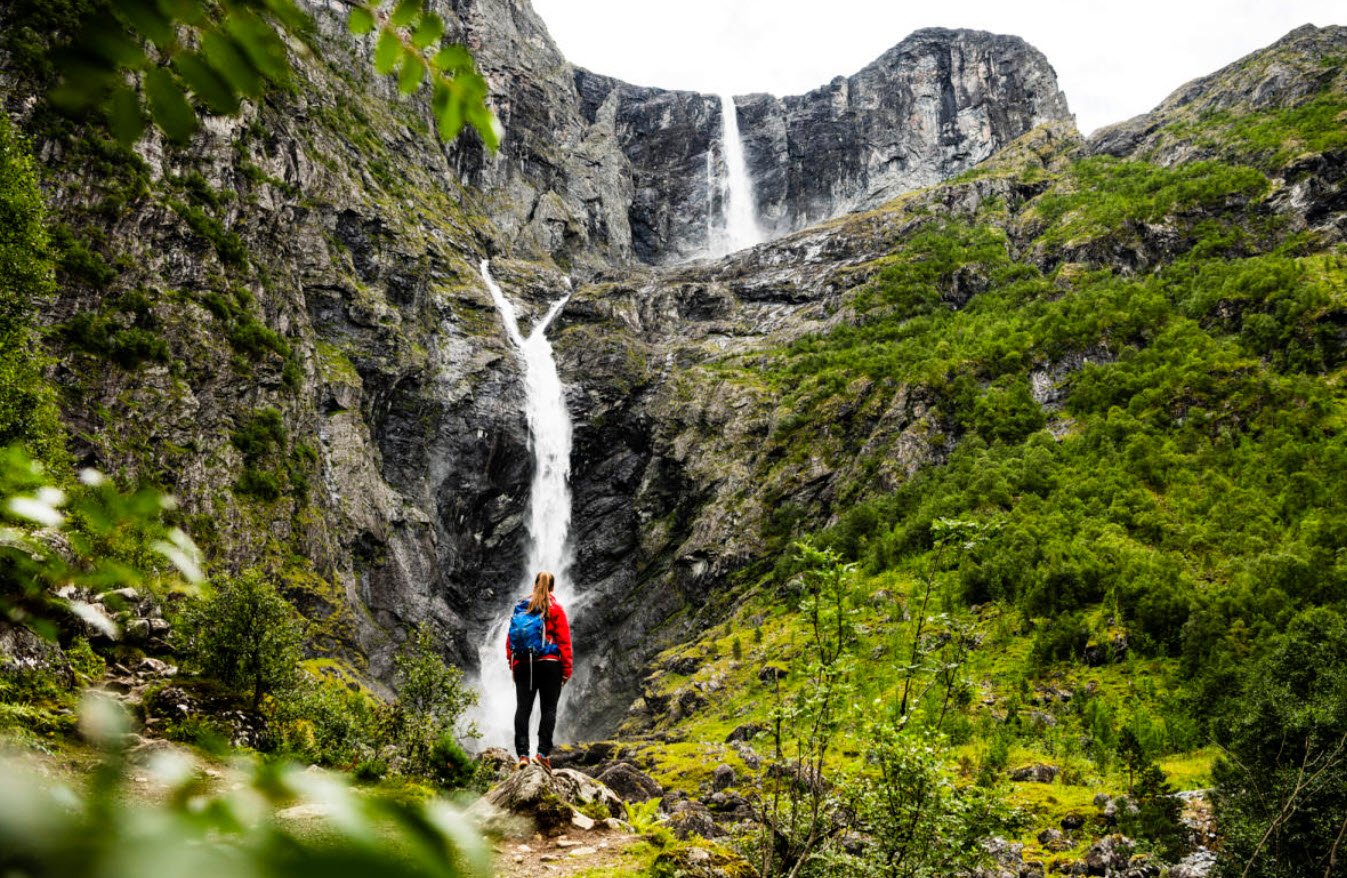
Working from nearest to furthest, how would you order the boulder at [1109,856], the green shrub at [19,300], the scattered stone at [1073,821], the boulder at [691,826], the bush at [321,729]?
the boulder at [691,826] → the bush at [321,729] → the boulder at [1109,856] → the green shrub at [19,300] → the scattered stone at [1073,821]

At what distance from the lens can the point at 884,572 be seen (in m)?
36.0

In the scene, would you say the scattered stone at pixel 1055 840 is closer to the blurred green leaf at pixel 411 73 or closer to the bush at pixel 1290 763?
the bush at pixel 1290 763

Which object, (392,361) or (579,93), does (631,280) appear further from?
(579,93)

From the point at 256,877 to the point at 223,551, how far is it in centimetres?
3436

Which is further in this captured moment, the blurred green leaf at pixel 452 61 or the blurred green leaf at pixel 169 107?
the blurred green leaf at pixel 452 61

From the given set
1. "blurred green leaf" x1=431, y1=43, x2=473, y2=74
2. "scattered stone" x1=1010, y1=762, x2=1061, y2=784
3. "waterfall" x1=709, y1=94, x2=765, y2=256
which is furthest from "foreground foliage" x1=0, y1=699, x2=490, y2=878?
"waterfall" x1=709, y1=94, x2=765, y2=256

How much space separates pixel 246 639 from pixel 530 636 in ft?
32.2

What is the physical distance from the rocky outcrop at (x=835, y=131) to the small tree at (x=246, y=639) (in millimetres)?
85586

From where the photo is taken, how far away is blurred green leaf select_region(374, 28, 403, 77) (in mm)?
1346

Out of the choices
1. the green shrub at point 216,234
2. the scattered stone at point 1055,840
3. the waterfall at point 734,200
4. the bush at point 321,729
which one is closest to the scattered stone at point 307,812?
the bush at point 321,729

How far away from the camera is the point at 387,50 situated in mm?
1367

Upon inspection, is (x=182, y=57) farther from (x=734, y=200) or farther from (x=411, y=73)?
(x=734, y=200)

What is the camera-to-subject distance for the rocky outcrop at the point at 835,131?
3841 inches

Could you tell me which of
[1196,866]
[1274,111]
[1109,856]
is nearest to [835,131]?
[1274,111]
